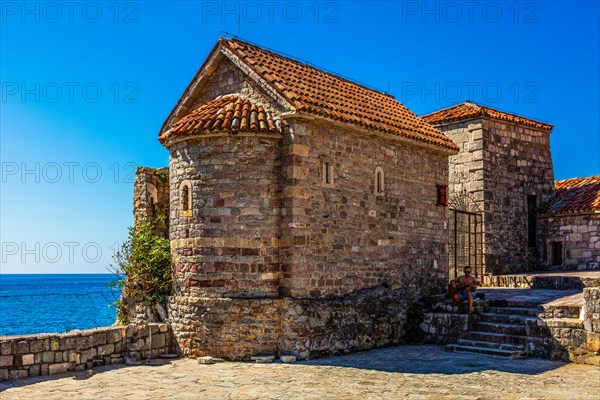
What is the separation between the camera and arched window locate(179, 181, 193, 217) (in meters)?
12.8

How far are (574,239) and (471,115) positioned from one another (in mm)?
5264

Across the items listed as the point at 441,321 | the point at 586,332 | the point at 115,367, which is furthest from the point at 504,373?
the point at 115,367

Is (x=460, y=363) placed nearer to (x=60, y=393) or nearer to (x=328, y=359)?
(x=328, y=359)

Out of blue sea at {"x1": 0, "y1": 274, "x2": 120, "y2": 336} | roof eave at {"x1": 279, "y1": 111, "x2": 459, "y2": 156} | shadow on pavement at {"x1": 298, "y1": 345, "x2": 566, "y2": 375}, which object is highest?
roof eave at {"x1": 279, "y1": 111, "x2": 459, "y2": 156}

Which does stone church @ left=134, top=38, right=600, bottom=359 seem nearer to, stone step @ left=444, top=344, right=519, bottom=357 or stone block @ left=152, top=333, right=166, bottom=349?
stone block @ left=152, top=333, right=166, bottom=349

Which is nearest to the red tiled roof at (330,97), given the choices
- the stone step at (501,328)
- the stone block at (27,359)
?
the stone step at (501,328)

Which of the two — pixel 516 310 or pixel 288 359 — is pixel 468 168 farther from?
pixel 288 359

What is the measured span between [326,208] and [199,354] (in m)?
3.88

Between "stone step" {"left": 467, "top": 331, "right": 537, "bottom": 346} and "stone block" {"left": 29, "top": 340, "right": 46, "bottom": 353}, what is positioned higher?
"stone block" {"left": 29, "top": 340, "right": 46, "bottom": 353}

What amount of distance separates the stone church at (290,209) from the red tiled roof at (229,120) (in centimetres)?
4

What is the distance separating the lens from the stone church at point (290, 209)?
490 inches

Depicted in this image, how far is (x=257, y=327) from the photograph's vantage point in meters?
12.3

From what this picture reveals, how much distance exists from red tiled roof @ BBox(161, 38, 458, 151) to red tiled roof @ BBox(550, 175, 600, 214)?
6.37 m

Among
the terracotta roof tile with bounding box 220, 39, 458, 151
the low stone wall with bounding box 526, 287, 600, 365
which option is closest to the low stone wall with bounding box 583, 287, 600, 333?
the low stone wall with bounding box 526, 287, 600, 365
